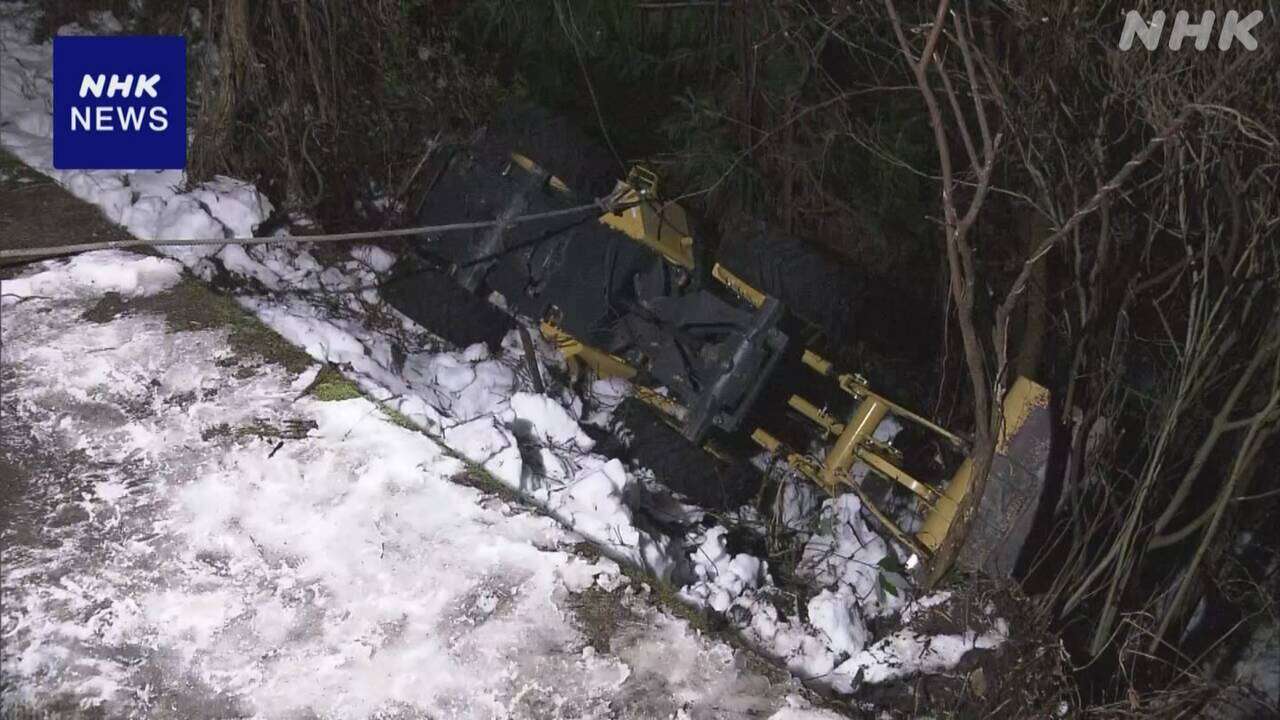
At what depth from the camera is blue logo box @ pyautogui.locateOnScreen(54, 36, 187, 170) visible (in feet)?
16.0

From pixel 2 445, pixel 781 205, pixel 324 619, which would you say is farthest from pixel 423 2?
pixel 324 619

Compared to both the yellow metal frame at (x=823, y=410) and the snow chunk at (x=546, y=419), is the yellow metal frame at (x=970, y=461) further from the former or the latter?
the snow chunk at (x=546, y=419)

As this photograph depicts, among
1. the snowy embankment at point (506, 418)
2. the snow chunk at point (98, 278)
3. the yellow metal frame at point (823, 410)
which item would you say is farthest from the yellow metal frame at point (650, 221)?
the snow chunk at point (98, 278)

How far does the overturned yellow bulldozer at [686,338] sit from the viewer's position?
387cm

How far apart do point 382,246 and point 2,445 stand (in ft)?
6.36

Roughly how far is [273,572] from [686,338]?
179cm

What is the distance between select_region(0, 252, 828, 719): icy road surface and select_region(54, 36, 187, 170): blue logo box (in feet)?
3.84

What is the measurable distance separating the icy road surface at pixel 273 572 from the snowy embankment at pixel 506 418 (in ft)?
0.59

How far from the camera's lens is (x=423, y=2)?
5.50 metres

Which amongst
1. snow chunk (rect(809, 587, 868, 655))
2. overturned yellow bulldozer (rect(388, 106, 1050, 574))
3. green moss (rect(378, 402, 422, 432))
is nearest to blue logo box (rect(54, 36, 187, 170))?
overturned yellow bulldozer (rect(388, 106, 1050, 574))

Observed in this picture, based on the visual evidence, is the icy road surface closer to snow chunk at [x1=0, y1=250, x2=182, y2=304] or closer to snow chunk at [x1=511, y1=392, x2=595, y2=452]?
snow chunk at [x1=0, y1=250, x2=182, y2=304]

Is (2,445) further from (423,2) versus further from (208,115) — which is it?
(423,2)

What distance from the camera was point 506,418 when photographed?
4.22m

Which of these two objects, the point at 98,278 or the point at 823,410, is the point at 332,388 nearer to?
the point at 98,278
